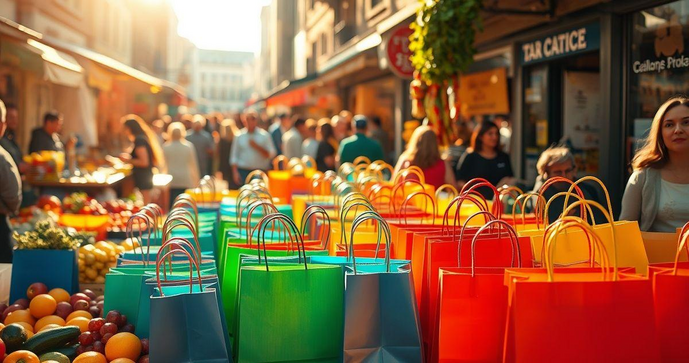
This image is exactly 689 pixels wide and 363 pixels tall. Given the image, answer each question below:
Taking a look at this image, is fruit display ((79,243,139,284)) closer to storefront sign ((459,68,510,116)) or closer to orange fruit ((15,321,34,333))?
orange fruit ((15,321,34,333))

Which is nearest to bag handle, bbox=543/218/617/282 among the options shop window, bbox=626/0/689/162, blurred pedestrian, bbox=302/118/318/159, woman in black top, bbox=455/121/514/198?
shop window, bbox=626/0/689/162

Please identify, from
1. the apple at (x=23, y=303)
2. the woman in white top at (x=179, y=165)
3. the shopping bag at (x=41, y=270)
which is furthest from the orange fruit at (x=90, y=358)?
the woman in white top at (x=179, y=165)

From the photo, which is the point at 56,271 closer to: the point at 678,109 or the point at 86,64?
the point at 678,109

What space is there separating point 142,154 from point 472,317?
355 inches

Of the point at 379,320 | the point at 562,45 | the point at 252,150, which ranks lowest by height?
the point at 379,320

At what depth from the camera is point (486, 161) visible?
25.7ft

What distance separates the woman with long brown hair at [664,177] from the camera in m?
4.26

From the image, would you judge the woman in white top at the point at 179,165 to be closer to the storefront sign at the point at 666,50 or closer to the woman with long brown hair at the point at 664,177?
the storefront sign at the point at 666,50

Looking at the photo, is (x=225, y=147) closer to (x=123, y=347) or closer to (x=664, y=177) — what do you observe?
(x=664, y=177)

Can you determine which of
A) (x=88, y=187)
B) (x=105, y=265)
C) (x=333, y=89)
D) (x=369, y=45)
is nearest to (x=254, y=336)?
(x=105, y=265)

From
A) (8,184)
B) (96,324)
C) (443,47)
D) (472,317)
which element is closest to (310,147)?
(443,47)

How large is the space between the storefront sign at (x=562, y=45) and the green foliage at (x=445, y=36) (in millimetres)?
1246

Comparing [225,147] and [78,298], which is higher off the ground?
[225,147]

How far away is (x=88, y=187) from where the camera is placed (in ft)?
34.5
